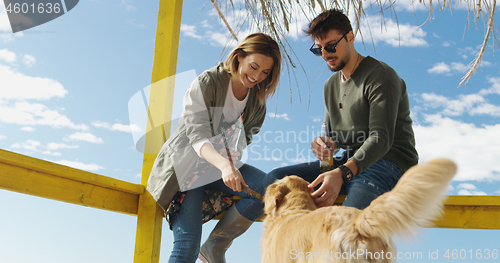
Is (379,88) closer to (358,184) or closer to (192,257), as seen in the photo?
(358,184)

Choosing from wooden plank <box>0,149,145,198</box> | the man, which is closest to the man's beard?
the man

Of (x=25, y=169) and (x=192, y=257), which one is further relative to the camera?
(x=192, y=257)

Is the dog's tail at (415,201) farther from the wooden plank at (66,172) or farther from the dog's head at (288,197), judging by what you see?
the wooden plank at (66,172)

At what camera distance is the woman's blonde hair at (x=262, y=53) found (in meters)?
2.27

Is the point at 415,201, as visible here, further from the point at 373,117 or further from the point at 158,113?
the point at 158,113

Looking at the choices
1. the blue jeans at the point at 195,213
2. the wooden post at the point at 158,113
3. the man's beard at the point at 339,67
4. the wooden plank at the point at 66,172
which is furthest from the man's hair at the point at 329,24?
the wooden plank at the point at 66,172

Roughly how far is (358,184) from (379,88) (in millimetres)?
582

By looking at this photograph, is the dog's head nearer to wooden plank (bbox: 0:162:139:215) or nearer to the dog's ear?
the dog's ear

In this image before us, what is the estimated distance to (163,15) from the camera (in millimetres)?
2887

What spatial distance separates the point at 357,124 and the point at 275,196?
709mm

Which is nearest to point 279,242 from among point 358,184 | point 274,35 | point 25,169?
point 358,184

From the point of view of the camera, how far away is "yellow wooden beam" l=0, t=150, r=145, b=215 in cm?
183

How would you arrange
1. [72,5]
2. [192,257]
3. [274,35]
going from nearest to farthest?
[192,257] → [72,5] → [274,35]

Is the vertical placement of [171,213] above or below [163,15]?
below
